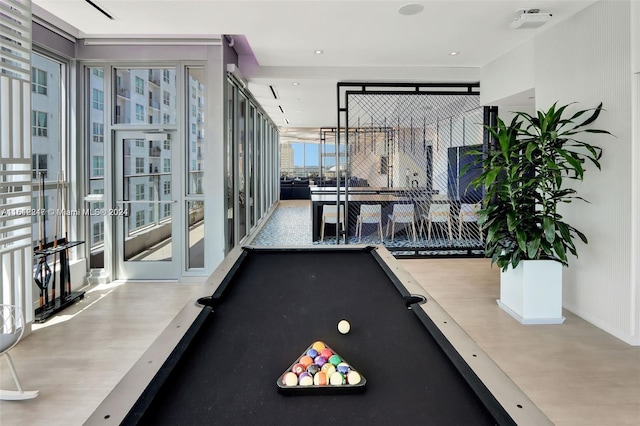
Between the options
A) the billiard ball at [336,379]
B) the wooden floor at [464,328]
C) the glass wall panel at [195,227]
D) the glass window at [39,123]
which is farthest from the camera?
the glass wall panel at [195,227]

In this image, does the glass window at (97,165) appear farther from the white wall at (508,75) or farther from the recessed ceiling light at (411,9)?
the white wall at (508,75)

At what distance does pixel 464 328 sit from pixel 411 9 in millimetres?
3002

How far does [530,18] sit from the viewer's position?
155 inches

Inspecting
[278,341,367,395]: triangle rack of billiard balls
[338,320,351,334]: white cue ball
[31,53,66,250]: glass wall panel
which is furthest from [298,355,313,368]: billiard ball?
[31,53,66,250]: glass wall panel

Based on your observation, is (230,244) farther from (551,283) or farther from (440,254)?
(551,283)

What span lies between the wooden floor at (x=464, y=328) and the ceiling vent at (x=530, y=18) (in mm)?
2897

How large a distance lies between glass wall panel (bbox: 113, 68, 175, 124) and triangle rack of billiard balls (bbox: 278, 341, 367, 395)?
189 inches

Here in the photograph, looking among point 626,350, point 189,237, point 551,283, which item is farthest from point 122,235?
point 626,350

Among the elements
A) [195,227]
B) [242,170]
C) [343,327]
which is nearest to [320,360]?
[343,327]

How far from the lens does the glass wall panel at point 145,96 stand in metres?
5.35

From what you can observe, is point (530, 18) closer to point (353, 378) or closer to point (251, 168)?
point (353, 378)

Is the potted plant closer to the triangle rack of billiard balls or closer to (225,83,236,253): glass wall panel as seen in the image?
the triangle rack of billiard balls

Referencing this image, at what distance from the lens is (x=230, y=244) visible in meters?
6.05

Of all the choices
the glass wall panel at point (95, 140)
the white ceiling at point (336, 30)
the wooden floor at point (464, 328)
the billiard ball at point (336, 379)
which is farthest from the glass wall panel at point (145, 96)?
the billiard ball at point (336, 379)
